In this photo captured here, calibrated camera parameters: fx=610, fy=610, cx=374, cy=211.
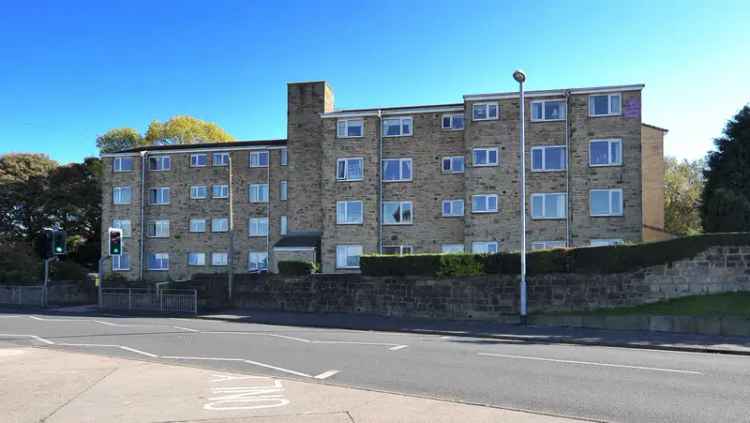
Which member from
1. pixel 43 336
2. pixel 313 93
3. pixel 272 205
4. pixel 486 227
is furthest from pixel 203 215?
pixel 43 336

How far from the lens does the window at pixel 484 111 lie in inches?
1388

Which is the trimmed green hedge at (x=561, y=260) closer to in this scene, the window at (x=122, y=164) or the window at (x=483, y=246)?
the window at (x=483, y=246)

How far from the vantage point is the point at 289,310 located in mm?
29578

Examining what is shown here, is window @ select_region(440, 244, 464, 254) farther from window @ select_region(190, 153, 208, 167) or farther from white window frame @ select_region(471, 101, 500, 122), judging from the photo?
window @ select_region(190, 153, 208, 167)

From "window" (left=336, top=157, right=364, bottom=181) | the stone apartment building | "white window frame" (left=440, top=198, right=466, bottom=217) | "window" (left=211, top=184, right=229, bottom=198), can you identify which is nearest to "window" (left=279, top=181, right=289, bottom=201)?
the stone apartment building

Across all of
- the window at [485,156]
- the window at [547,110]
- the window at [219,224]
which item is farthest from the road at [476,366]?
the window at [219,224]

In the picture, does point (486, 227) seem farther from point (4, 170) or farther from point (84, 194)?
point (4, 170)

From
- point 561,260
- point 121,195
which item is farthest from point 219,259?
point 561,260

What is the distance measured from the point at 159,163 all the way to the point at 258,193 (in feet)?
28.7

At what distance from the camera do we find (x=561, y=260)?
2378 cm

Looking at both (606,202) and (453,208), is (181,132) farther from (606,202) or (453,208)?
(606,202)

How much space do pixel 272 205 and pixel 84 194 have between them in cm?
2339

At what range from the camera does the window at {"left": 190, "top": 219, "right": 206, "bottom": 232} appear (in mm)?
46344

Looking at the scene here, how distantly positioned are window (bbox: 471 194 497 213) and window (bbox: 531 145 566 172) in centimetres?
281
